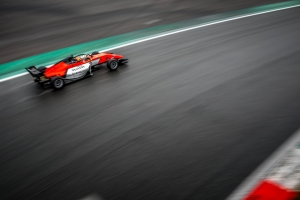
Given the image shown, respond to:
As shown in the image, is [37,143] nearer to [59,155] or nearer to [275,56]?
[59,155]

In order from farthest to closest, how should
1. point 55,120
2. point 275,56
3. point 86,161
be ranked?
point 275,56, point 55,120, point 86,161

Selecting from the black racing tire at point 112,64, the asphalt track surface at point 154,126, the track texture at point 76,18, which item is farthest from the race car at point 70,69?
the track texture at point 76,18

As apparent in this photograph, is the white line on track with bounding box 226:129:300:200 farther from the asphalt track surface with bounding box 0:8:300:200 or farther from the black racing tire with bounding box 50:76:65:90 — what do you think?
the black racing tire with bounding box 50:76:65:90

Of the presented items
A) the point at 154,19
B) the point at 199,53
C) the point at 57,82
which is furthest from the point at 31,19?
the point at 199,53

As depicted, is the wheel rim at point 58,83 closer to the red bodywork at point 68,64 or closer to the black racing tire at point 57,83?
the black racing tire at point 57,83

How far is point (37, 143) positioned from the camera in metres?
5.05

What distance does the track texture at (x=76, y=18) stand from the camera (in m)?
11.2

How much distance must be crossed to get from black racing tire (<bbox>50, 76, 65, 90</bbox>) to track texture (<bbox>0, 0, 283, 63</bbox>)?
154 inches

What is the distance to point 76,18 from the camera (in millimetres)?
13648

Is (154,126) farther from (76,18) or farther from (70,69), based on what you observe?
(76,18)

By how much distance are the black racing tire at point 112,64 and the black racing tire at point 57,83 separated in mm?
1369

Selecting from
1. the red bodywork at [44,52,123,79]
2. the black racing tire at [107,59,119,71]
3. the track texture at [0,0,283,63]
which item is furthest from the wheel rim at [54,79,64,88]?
the track texture at [0,0,283,63]

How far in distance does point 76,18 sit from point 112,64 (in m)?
7.01

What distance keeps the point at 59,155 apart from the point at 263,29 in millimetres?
9124
